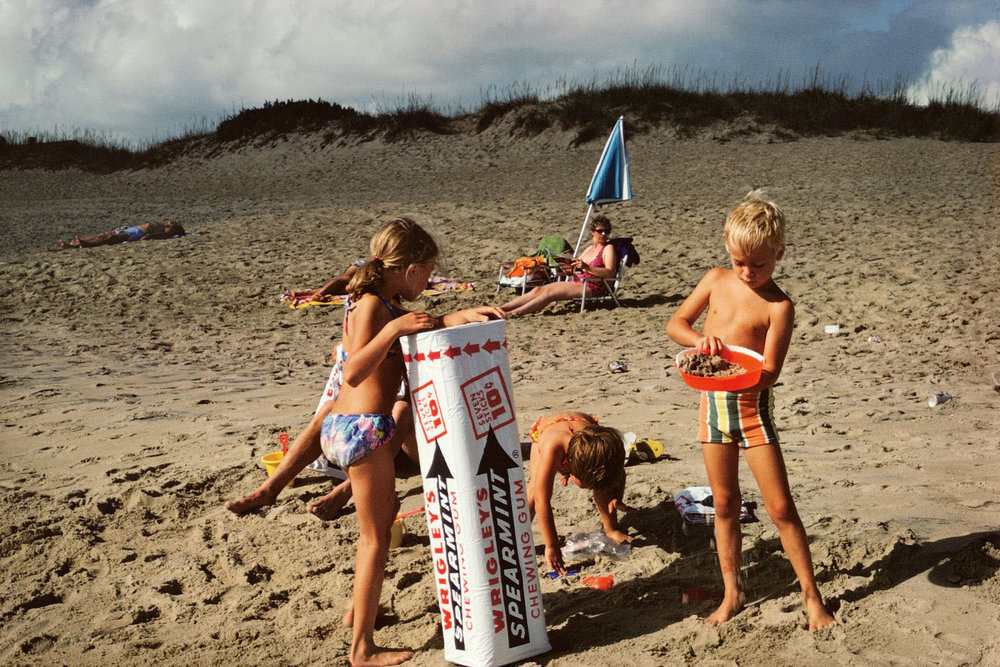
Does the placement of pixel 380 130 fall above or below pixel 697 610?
above

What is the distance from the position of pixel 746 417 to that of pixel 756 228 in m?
0.66

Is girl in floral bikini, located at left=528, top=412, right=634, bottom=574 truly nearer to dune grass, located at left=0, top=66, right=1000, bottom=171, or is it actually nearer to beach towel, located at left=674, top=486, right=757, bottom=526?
beach towel, located at left=674, top=486, right=757, bottom=526

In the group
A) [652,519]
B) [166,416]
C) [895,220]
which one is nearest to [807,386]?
[652,519]

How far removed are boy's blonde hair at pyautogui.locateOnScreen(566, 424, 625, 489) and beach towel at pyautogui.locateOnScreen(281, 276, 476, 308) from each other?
7.16 metres

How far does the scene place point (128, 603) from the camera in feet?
12.2

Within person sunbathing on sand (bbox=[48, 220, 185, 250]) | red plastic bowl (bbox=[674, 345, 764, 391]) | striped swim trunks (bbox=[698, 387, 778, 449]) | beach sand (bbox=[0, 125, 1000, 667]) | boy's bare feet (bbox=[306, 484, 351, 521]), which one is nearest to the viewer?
red plastic bowl (bbox=[674, 345, 764, 391])

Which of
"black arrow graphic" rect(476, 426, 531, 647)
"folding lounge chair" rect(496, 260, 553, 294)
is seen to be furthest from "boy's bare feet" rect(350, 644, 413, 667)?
"folding lounge chair" rect(496, 260, 553, 294)

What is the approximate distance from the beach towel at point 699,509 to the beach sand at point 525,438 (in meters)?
0.08

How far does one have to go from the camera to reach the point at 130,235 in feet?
46.9

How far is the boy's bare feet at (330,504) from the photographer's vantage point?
429 centimetres

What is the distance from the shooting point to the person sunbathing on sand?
14.1 m

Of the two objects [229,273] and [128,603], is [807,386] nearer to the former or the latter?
[128,603]

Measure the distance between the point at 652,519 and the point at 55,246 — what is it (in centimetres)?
1326

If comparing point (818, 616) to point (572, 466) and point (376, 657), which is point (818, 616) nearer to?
point (572, 466)
